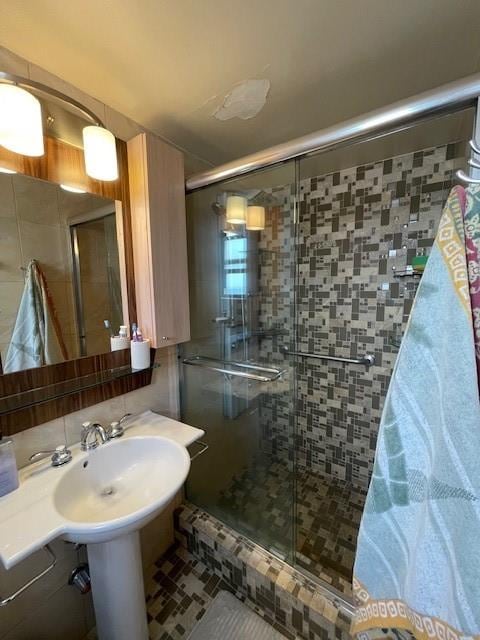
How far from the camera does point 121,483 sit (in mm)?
1039

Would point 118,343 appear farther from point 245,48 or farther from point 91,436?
point 245,48

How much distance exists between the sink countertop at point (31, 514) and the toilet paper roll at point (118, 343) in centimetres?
41

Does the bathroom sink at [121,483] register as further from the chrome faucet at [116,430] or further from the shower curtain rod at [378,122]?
the shower curtain rod at [378,122]

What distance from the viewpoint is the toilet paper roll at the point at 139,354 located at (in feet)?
3.73

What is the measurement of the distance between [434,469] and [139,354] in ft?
3.43

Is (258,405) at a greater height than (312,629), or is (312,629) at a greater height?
(258,405)

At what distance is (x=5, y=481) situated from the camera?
791 millimetres

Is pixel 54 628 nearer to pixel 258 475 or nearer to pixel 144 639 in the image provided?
pixel 144 639

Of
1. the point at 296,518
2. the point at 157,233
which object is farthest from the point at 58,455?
the point at 296,518

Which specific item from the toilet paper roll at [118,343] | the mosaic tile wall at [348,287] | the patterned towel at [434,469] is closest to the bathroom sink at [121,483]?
the toilet paper roll at [118,343]

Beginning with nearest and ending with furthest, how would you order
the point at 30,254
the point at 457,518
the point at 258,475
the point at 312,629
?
the point at 457,518
the point at 30,254
the point at 312,629
the point at 258,475

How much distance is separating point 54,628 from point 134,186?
5.97ft

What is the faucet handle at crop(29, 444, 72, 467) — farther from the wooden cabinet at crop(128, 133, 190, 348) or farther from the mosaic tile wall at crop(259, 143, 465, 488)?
the mosaic tile wall at crop(259, 143, 465, 488)

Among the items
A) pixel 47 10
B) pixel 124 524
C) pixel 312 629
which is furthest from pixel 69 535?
pixel 47 10
